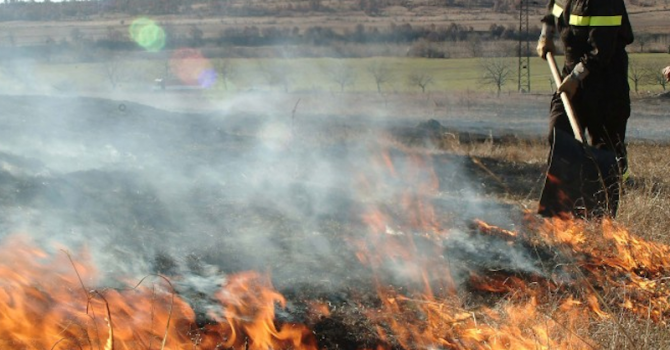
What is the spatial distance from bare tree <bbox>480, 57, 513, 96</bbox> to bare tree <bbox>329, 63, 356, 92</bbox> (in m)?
6.98

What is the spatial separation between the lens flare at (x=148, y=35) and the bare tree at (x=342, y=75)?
54.4 feet

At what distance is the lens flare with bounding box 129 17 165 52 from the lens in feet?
168

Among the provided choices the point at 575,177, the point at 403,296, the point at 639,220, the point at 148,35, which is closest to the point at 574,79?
the point at 575,177

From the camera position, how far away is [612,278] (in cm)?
384

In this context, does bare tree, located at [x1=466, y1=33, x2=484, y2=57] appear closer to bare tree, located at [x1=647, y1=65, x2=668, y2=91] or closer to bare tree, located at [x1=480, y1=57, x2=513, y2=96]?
bare tree, located at [x1=480, y1=57, x2=513, y2=96]

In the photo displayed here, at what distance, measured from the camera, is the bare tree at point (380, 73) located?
34753 mm

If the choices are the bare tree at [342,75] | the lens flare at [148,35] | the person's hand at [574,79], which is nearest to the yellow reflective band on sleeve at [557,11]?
the person's hand at [574,79]

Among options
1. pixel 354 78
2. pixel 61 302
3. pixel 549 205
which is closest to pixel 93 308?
pixel 61 302

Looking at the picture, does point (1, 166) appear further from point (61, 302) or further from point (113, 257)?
point (61, 302)

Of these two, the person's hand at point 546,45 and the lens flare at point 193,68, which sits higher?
the person's hand at point 546,45

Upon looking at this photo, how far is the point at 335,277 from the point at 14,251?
171 cm

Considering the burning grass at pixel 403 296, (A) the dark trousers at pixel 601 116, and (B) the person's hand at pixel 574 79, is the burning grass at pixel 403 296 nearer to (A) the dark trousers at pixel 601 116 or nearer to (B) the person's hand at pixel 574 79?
(A) the dark trousers at pixel 601 116

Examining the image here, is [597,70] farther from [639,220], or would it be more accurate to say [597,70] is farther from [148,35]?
[148,35]

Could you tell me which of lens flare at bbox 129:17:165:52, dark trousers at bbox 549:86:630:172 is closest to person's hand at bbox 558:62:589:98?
dark trousers at bbox 549:86:630:172
